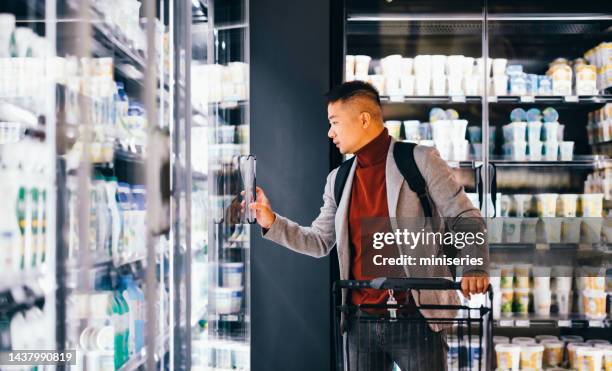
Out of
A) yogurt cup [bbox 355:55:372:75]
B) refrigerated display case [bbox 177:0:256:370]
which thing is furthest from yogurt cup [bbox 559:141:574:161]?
refrigerated display case [bbox 177:0:256:370]

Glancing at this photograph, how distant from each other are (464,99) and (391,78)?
0.43m

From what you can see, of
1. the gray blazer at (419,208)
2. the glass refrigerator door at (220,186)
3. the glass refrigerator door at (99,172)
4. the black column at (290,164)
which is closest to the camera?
the glass refrigerator door at (99,172)

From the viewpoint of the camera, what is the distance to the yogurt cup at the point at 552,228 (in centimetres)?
410

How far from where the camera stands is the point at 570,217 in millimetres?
4090

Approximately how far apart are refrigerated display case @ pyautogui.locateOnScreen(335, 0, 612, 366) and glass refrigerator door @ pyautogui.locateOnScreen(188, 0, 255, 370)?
2.28 feet

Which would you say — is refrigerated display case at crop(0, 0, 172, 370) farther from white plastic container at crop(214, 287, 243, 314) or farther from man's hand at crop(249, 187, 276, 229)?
white plastic container at crop(214, 287, 243, 314)

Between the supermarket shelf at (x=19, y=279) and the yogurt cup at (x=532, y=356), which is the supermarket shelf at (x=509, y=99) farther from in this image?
the supermarket shelf at (x=19, y=279)

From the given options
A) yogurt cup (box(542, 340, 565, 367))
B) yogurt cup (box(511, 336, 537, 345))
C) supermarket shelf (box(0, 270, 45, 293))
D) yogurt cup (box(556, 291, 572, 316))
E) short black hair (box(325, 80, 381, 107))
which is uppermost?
short black hair (box(325, 80, 381, 107))

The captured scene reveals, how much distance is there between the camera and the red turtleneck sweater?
2.47 meters

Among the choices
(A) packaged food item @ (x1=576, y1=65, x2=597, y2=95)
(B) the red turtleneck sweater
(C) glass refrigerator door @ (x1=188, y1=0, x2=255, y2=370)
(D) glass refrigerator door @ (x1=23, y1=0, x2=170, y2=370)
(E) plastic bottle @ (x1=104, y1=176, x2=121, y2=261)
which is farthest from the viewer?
(A) packaged food item @ (x1=576, y1=65, x2=597, y2=95)

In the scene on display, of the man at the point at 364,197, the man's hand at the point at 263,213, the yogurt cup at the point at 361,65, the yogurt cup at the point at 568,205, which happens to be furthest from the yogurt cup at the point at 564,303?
the man's hand at the point at 263,213

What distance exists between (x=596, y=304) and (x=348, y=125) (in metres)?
2.25

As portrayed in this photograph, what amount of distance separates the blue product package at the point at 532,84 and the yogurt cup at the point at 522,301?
1149 millimetres

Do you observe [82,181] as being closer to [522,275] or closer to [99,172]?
[99,172]
